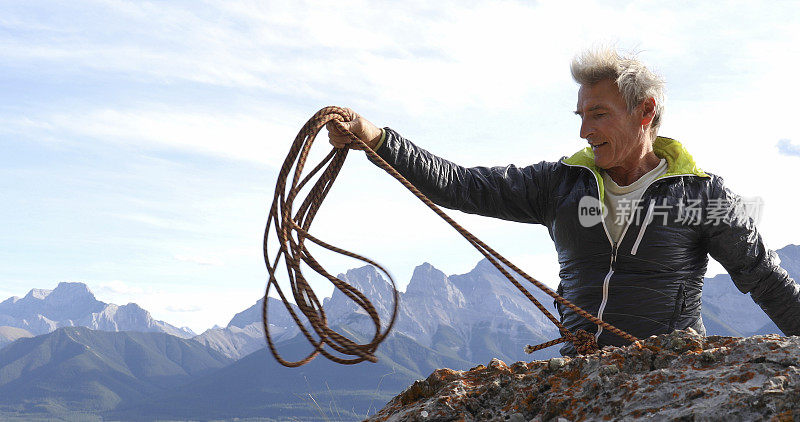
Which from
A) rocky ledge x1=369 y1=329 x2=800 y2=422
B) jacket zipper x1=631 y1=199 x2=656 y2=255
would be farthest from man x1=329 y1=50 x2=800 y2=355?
rocky ledge x1=369 y1=329 x2=800 y2=422

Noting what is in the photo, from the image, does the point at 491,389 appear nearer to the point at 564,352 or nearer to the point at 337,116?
the point at 564,352

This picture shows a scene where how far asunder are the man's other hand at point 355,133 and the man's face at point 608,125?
46.4 inches

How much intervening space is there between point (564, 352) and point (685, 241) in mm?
902

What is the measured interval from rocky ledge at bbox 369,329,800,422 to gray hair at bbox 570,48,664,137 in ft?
5.02

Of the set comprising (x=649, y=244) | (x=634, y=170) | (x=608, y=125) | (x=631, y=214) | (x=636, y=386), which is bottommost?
(x=636, y=386)

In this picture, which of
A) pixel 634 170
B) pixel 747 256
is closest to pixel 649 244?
pixel 634 170

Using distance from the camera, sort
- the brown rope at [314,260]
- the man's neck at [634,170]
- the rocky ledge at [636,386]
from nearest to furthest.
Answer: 1. the rocky ledge at [636,386]
2. the brown rope at [314,260]
3. the man's neck at [634,170]

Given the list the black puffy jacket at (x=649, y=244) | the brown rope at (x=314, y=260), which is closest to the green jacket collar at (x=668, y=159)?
the black puffy jacket at (x=649, y=244)

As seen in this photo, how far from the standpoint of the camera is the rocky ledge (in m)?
2.26

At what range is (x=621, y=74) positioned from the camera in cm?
379

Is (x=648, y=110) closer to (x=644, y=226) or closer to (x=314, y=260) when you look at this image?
(x=644, y=226)

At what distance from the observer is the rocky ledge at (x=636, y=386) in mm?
2264

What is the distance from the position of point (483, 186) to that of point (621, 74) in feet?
3.24

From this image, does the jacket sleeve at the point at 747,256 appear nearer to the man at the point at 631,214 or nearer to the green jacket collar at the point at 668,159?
the man at the point at 631,214
